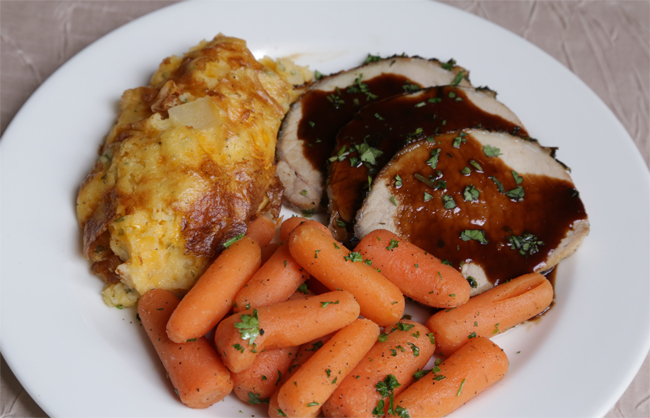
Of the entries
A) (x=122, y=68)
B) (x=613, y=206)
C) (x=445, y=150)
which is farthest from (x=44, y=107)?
(x=613, y=206)

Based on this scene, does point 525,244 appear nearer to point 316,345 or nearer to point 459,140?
point 459,140

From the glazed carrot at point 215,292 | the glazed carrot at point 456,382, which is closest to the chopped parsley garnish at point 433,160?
the glazed carrot at point 456,382

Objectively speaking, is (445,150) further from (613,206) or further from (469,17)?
(469,17)

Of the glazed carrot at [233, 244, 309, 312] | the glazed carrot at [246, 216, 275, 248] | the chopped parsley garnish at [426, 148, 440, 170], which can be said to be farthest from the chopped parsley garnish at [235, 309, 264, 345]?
the chopped parsley garnish at [426, 148, 440, 170]

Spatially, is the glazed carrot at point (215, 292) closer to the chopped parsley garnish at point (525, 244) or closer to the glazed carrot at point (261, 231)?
the glazed carrot at point (261, 231)

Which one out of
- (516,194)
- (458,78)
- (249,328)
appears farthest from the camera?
(458,78)

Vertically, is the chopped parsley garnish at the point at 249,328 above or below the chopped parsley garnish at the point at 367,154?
below

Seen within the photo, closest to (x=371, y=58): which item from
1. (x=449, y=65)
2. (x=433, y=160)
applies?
(x=449, y=65)
